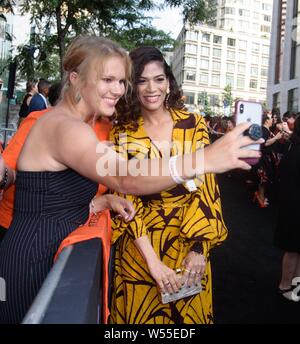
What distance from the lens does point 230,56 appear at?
11581cm

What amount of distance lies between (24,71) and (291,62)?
1024 inches

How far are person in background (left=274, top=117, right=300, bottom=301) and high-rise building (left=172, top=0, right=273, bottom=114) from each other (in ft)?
332

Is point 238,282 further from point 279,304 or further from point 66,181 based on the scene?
point 66,181

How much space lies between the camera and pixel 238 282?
4250 mm

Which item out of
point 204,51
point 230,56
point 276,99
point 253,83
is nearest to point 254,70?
point 253,83

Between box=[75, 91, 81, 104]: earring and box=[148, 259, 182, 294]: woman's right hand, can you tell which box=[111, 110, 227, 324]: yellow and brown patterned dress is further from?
box=[75, 91, 81, 104]: earring

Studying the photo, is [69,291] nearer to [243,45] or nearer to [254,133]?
[254,133]

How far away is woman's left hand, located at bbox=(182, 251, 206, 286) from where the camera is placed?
79.4 inches

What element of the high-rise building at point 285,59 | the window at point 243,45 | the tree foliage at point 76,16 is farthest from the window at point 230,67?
the tree foliage at point 76,16

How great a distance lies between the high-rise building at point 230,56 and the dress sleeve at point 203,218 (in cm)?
10347

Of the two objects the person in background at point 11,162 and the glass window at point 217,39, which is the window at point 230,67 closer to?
the glass window at point 217,39

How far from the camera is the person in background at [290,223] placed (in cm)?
402

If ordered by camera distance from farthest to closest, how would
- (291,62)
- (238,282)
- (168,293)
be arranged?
(291,62) → (238,282) → (168,293)
